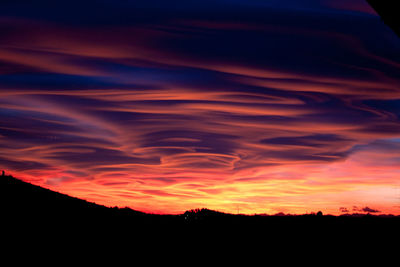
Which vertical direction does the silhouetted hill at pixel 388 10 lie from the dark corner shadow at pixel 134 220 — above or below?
above

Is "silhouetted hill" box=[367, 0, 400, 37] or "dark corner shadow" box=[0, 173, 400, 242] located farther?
"dark corner shadow" box=[0, 173, 400, 242]

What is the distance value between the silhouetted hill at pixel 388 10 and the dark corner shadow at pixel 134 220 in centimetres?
303

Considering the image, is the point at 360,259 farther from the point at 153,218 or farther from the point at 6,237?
the point at 6,237

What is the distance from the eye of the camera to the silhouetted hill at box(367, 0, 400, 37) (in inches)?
131

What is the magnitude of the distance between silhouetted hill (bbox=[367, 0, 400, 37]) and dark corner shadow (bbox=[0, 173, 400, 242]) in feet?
9.95

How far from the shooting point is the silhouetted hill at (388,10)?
3318 mm

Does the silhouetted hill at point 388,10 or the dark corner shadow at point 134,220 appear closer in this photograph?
the silhouetted hill at point 388,10

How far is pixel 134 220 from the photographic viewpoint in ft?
19.8

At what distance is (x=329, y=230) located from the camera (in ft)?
18.9

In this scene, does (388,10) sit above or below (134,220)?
above

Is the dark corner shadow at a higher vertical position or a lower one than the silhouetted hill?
lower

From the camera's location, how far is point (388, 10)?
11.2ft

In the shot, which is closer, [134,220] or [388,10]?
[388,10]

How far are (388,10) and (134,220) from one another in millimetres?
4290
